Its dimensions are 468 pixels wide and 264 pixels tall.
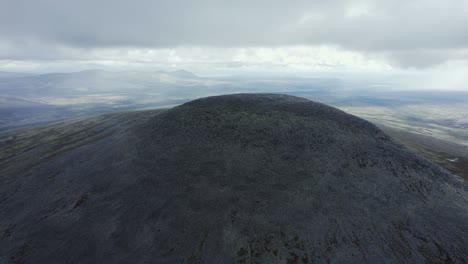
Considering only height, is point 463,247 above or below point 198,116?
below

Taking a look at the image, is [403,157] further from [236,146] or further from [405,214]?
[236,146]

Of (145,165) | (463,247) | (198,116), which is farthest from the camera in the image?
(198,116)

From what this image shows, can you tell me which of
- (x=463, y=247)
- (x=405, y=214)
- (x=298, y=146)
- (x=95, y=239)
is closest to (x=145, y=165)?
(x=95, y=239)

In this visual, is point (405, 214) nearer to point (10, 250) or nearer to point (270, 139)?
point (270, 139)

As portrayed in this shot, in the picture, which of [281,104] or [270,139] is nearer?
[270,139]

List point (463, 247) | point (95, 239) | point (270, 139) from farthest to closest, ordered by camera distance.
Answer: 1. point (270, 139)
2. point (95, 239)
3. point (463, 247)

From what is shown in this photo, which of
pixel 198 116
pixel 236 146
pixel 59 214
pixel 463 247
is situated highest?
pixel 198 116
